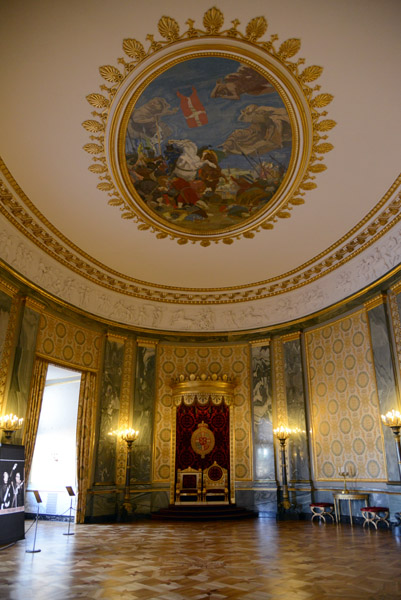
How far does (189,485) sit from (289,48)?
41.4 feet

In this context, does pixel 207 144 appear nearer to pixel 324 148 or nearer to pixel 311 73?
pixel 324 148

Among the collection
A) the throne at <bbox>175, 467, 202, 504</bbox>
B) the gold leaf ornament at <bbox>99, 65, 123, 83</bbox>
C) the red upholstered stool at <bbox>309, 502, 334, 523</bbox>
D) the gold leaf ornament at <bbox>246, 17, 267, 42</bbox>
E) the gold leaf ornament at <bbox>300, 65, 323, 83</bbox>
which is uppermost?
the gold leaf ornament at <bbox>246, 17, 267, 42</bbox>

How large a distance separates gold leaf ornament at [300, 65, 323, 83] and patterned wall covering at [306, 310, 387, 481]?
Answer: 6784 mm

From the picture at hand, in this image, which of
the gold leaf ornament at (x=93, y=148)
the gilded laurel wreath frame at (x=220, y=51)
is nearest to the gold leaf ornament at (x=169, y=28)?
the gilded laurel wreath frame at (x=220, y=51)

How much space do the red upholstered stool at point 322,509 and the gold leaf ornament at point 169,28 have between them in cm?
1162

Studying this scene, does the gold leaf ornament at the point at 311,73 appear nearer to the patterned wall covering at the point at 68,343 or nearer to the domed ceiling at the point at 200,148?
the domed ceiling at the point at 200,148

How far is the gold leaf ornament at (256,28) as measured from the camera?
6.97 m

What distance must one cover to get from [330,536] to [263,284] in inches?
317

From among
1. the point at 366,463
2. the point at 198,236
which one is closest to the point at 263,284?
the point at 198,236

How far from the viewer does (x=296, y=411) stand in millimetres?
13758

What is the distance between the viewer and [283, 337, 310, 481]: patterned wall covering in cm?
1316

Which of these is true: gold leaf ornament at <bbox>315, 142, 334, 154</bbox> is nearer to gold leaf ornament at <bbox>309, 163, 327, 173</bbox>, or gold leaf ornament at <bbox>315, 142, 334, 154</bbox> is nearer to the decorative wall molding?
gold leaf ornament at <bbox>309, 163, 327, 173</bbox>

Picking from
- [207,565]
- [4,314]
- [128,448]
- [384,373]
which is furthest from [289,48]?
[128,448]

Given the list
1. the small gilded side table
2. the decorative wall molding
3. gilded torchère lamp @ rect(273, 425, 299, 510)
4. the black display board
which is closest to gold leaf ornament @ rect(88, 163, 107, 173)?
the decorative wall molding
